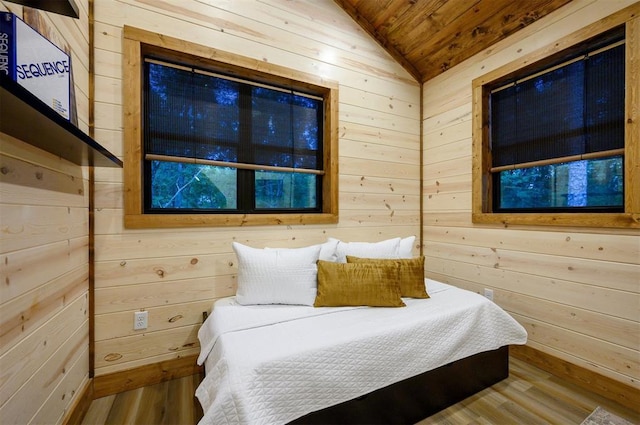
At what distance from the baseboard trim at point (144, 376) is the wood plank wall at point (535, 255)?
232 cm

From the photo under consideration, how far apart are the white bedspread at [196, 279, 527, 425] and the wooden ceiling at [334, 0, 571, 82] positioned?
2102mm

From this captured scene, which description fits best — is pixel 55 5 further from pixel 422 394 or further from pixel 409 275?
pixel 422 394

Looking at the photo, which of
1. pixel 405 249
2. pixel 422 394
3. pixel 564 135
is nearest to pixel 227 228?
pixel 405 249

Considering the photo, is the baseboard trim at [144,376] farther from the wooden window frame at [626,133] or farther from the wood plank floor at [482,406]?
the wooden window frame at [626,133]

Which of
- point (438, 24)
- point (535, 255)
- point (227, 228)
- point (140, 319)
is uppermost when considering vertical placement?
point (438, 24)

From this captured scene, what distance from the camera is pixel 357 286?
6.10 ft

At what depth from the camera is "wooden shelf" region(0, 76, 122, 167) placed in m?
0.67

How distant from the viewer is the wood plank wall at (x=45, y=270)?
3.17 ft

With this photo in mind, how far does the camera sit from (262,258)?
190cm

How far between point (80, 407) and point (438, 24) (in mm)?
3615

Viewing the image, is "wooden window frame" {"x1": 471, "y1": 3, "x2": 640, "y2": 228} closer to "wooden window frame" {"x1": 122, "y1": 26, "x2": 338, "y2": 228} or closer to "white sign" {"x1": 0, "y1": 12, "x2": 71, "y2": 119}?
"wooden window frame" {"x1": 122, "y1": 26, "x2": 338, "y2": 228}

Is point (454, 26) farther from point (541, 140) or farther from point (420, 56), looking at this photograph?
point (541, 140)

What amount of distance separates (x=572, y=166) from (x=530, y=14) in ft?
3.79

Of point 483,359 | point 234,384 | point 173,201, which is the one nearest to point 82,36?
point 173,201
